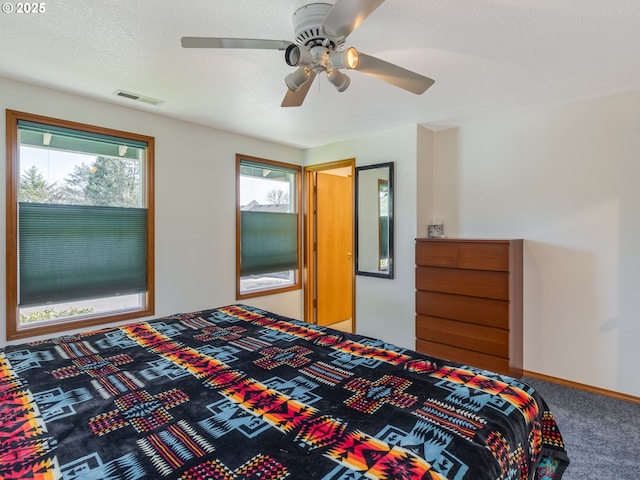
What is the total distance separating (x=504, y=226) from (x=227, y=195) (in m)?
2.86

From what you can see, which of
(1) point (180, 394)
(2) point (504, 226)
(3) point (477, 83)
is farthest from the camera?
(2) point (504, 226)

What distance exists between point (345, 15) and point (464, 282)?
7.99 feet

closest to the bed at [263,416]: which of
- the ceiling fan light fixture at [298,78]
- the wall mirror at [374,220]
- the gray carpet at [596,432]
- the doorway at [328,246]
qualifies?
the gray carpet at [596,432]

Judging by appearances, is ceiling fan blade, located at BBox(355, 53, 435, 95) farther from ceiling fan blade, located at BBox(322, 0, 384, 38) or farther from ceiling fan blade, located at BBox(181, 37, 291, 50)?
ceiling fan blade, located at BBox(181, 37, 291, 50)

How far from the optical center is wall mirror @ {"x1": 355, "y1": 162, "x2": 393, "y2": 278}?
12.2 feet

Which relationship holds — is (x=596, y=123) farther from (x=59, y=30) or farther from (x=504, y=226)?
(x=59, y=30)

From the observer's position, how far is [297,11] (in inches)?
62.4

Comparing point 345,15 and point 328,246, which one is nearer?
point 345,15

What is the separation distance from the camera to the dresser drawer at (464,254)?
2.83 m

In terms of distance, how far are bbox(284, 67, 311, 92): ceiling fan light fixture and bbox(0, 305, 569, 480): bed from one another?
134 centimetres

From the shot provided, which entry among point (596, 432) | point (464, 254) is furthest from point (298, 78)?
point (596, 432)

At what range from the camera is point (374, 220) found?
3891 mm

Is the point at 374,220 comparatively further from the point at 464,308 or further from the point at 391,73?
the point at 391,73

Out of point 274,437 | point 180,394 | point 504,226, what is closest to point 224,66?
point 180,394
